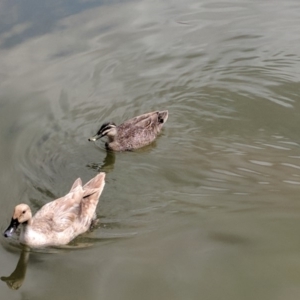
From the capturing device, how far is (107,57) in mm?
10750

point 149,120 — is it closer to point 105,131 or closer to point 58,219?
point 105,131

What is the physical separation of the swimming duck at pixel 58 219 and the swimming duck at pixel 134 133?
1.69 m

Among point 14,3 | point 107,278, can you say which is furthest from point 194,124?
point 14,3

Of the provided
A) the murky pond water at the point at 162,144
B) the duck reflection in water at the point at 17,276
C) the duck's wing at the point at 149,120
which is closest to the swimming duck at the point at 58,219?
the murky pond water at the point at 162,144

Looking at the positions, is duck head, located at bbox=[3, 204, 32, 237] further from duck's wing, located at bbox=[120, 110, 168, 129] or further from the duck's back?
duck's wing, located at bbox=[120, 110, 168, 129]

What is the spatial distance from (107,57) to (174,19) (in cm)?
209

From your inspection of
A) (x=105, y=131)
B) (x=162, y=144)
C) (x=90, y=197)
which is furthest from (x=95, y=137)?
(x=90, y=197)

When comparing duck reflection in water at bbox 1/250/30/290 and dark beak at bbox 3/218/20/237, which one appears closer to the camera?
duck reflection in water at bbox 1/250/30/290

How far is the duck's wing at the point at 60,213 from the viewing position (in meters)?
6.55

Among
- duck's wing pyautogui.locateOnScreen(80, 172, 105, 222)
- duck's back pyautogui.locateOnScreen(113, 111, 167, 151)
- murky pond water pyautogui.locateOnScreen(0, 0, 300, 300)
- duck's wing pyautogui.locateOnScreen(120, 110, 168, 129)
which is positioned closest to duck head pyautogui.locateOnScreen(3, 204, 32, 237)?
murky pond water pyautogui.locateOnScreen(0, 0, 300, 300)

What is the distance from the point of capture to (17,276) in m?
5.95

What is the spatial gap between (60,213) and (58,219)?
0.10 meters

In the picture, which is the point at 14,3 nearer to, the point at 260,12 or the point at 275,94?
the point at 260,12

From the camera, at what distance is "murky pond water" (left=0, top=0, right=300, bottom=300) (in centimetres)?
566
